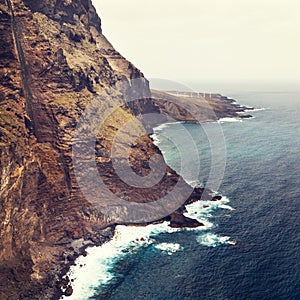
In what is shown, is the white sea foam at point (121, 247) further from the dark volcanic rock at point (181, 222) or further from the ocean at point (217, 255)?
the dark volcanic rock at point (181, 222)

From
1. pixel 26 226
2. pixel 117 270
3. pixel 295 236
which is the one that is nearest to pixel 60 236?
pixel 26 226

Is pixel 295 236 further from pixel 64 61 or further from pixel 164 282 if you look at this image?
pixel 64 61

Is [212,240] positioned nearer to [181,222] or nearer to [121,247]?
[181,222]

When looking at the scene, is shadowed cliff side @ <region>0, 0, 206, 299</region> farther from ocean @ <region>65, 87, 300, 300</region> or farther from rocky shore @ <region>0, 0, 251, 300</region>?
ocean @ <region>65, 87, 300, 300</region>

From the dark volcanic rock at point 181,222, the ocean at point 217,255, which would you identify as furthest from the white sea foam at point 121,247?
the dark volcanic rock at point 181,222

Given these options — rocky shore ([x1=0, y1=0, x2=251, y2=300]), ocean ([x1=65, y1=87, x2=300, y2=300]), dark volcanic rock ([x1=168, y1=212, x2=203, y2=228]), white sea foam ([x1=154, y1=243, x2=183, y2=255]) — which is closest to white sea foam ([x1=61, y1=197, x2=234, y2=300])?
white sea foam ([x1=154, y1=243, x2=183, y2=255])

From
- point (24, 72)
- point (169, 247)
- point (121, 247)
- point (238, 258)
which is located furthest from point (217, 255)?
point (24, 72)
